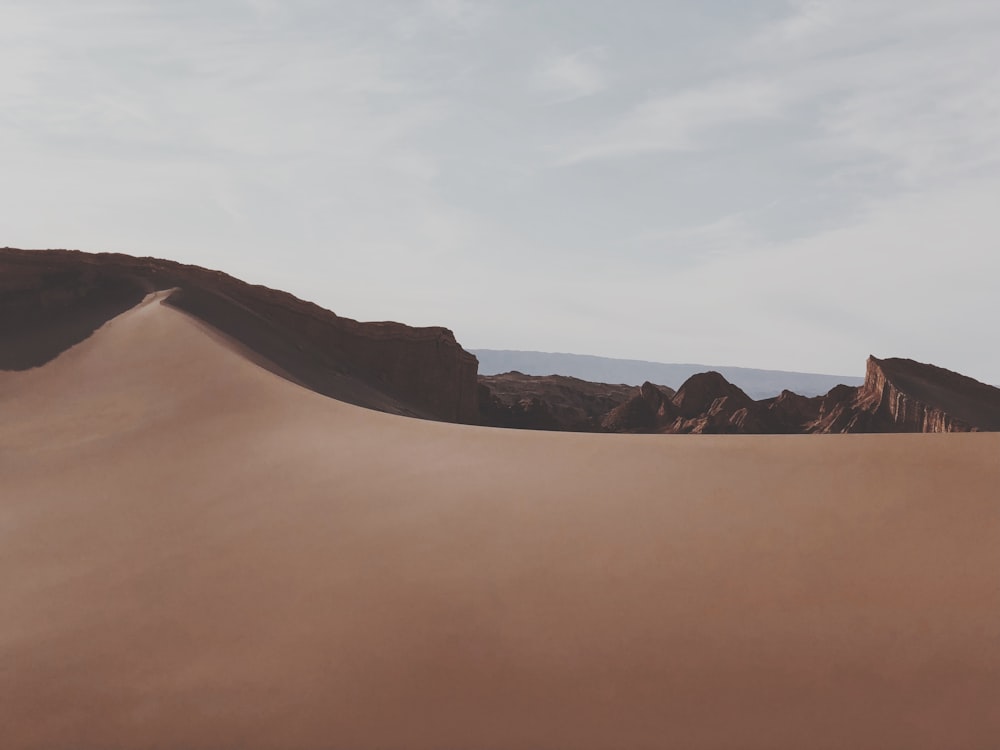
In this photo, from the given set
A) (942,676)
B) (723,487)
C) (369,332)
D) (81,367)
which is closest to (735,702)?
(942,676)

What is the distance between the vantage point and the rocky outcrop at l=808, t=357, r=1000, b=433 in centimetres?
2119

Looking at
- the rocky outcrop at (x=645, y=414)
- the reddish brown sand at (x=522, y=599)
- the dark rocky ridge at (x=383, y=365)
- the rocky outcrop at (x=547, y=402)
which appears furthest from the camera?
the rocky outcrop at (x=645, y=414)

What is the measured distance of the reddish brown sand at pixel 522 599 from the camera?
2.97 metres

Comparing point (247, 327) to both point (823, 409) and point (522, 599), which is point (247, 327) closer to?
point (522, 599)

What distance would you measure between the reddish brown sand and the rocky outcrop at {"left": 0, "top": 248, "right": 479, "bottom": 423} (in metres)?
7.09

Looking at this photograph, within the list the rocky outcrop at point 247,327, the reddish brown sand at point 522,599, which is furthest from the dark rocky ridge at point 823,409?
the reddish brown sand at point 522,599

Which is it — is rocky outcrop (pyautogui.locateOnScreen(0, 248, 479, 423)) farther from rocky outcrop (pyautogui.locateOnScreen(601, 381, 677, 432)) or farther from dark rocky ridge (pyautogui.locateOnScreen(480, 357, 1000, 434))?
rocky outcrop (pyautogui.locateOnScreen(601, 381, 677, 432))

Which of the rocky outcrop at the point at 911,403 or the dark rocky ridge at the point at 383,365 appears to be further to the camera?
the rocky outcrop at the point at 911,403

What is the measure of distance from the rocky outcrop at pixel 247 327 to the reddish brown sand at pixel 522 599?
7.09 metres

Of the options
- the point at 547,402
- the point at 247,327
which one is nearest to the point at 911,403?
the point at 547,402

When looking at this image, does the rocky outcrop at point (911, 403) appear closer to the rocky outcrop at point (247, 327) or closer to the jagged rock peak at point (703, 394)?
the jagged rock peak at point (703, 394)

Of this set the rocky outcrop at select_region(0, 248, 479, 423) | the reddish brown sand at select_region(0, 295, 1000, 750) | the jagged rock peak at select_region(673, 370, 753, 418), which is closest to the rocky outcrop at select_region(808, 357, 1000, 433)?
the jagged rock peak at select_region(673, 370, 753, 418)

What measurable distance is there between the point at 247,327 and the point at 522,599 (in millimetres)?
11521

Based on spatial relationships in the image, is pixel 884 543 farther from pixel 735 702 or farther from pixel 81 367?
pixel 81 367
